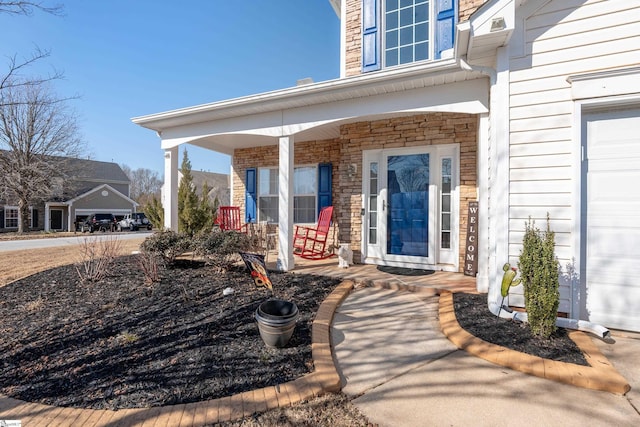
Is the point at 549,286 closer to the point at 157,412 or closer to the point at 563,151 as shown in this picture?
the point at 563,151

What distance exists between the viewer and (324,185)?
21.5 feet

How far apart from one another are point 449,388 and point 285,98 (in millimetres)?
4199

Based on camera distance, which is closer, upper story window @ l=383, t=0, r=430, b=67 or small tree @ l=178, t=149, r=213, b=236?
upper story window @ l=383, t=0, r=430, b=67

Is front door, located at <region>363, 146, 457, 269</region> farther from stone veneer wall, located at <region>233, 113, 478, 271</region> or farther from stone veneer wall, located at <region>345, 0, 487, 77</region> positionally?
stone veneer wall, located at <region>345, 0, 487, 77</region>

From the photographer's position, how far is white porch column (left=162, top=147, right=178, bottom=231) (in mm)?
6000

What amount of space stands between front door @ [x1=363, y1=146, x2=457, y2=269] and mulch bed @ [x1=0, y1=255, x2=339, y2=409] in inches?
59.8

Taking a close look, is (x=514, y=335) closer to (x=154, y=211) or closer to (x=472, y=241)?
(x=472, y=241)

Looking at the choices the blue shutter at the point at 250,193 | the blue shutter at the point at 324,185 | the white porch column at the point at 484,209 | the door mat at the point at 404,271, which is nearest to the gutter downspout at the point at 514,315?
the white porch column at the point at 484,209

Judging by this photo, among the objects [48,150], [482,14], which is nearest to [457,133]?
[482,14]

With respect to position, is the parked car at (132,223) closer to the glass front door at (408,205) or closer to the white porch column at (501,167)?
the glass front door at (408,205)

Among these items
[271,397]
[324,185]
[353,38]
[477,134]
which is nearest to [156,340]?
[271,397]

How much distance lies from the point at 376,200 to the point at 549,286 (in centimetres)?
309

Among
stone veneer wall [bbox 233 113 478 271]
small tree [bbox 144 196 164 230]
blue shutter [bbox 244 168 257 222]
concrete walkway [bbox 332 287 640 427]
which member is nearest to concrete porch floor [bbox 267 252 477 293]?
stone veneer wall [bbox 233 113 478 271]

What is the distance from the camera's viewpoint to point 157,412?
163 centimetres
